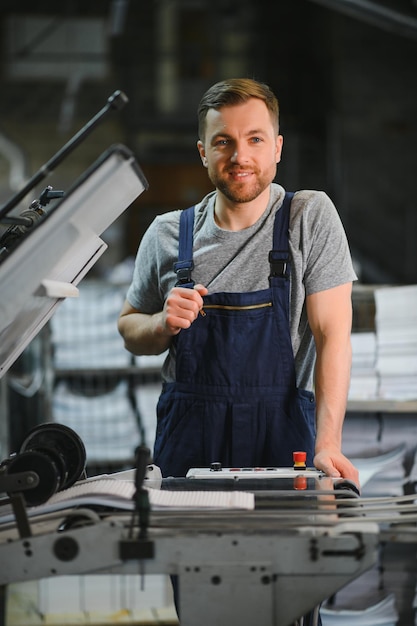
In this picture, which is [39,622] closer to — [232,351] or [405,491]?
[405,491]

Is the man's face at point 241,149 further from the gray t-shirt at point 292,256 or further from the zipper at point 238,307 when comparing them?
the zipper at point 238,307

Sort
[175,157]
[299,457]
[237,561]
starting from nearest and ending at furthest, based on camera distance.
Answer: [237,561], [299,457], [175,157]

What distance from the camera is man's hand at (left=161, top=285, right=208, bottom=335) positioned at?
193 cm

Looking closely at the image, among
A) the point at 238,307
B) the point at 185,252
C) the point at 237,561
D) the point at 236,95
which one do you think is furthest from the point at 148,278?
the point at 237,561

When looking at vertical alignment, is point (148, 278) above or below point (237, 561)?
above

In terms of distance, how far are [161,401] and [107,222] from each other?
701 millimetres

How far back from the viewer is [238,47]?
12.4 metres

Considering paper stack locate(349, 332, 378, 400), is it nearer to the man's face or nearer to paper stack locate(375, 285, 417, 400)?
paper stack locate(375, 285, 417, 400)

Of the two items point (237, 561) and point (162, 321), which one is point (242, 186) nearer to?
point (162, 321)

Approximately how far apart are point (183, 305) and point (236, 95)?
1.75 feet

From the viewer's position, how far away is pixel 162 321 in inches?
82.8

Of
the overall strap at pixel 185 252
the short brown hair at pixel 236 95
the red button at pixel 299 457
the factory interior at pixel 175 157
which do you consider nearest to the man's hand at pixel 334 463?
the red button at pixel 299 457

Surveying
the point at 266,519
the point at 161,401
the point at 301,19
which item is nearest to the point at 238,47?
the point at 301,19

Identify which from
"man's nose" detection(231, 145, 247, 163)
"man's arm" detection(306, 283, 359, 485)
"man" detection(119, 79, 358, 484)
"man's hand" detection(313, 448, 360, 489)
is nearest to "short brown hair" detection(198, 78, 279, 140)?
"man" detection(119, 79, 358, 484)
